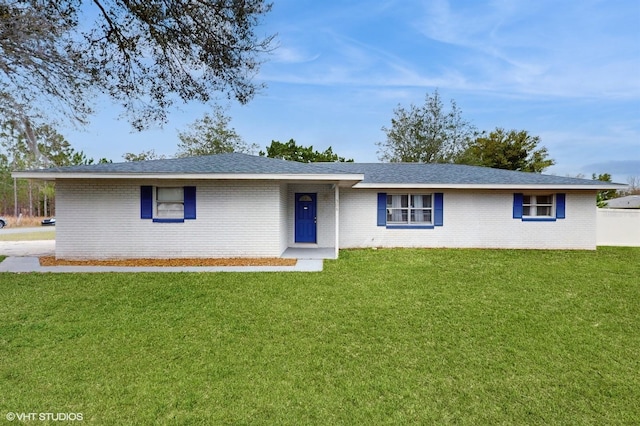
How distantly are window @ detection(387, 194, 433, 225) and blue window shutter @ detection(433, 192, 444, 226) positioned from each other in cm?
25

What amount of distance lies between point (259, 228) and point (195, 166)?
2.80m

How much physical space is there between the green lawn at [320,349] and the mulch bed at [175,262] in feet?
4.97

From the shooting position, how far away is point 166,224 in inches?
396

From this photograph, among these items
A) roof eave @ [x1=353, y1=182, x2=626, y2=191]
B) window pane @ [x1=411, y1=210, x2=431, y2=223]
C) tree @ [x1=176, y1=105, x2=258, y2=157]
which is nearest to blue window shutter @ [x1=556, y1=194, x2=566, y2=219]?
roof eave @ [x1=353, y1=182, x2=626, y2=191]

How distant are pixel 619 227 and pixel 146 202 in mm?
19350

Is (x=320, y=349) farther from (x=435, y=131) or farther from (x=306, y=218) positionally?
(x=435, y=131)

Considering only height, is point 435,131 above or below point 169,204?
above

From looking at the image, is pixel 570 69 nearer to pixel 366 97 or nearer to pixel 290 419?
pixel 366 97

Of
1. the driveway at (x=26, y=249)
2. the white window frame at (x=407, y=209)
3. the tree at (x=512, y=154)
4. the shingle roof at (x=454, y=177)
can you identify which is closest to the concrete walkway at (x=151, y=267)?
the driveway at (x=26, y=249)

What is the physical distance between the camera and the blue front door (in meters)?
12.4

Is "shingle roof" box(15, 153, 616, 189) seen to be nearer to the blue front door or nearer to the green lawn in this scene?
the blue front door

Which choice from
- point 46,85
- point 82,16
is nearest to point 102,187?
point 46,85

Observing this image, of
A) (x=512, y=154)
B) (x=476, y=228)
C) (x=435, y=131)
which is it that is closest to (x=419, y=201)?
(x=476, y=228)

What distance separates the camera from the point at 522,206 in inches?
489
